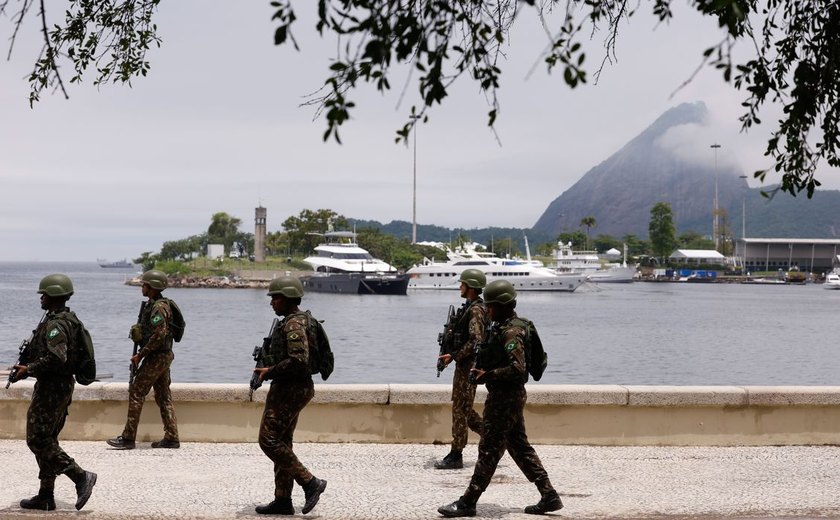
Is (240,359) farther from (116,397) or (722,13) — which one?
(722,13)

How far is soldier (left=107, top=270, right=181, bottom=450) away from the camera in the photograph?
938 centimetres

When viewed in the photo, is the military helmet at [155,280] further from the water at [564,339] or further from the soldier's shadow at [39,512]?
the water at [564,339]

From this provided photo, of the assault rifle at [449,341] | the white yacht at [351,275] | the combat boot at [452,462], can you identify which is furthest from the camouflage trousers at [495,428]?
the white yacht at [351,275]

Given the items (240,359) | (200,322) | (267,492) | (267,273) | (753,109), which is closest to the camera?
(753,109)

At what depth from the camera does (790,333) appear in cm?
6700

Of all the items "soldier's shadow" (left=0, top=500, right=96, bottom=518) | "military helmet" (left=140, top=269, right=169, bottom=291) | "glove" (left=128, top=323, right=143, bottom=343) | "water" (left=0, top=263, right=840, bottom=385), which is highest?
"military helmet" (left=140, top=269, right=169, bottom=291)

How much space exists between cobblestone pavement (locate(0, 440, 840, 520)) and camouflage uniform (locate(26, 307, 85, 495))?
0.36 metres

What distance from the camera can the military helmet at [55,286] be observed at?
724 cm

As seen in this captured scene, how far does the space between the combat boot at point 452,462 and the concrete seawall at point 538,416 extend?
3.23ft

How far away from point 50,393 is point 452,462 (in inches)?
139

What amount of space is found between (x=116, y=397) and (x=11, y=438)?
107 centimetres

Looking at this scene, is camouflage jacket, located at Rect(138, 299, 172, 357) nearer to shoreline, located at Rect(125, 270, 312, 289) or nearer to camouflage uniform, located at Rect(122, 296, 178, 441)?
camouflage uniform, located at Rect(122, 296, 178, 441)

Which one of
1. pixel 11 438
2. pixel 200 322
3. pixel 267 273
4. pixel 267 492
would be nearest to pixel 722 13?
pixel 267 492

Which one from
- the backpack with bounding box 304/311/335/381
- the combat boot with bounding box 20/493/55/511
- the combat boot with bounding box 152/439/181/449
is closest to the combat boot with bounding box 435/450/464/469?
the backpack with bounding box 304/311/335/381
